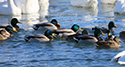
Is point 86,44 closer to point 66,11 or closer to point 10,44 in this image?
point 10,44

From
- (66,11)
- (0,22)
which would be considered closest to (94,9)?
(66,11)

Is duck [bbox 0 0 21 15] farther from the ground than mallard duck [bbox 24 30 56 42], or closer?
farther from the ground

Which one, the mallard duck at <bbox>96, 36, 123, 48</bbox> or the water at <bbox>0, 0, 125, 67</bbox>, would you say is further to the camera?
the mallard duck at <bbox>96, 36, 123, 48</bbox>

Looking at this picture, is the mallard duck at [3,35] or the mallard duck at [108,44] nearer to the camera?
the mallard duck at [108,44]

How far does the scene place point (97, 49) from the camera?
1034cm

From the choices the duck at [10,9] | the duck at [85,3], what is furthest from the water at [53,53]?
the duck at [85,3]

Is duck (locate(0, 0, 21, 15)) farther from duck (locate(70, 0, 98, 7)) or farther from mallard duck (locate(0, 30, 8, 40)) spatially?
mallard duck (locate(0, 30, 8, 40))

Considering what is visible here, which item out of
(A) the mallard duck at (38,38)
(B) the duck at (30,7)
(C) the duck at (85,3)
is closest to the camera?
(A) the mallard duck at (38,38)

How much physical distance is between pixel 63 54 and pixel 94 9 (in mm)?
10362

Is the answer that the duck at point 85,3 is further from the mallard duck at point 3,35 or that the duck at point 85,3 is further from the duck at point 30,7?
the mallard duck at point 3,35

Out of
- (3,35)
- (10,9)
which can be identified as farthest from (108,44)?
(10,9)

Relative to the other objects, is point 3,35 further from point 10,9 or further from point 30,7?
point 30,7

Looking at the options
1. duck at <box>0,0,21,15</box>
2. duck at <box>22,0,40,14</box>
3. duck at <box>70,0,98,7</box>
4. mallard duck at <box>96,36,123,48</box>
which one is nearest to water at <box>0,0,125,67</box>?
mallard duck at <box>96,36,123,48</box>

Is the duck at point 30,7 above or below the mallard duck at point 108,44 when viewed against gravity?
above
